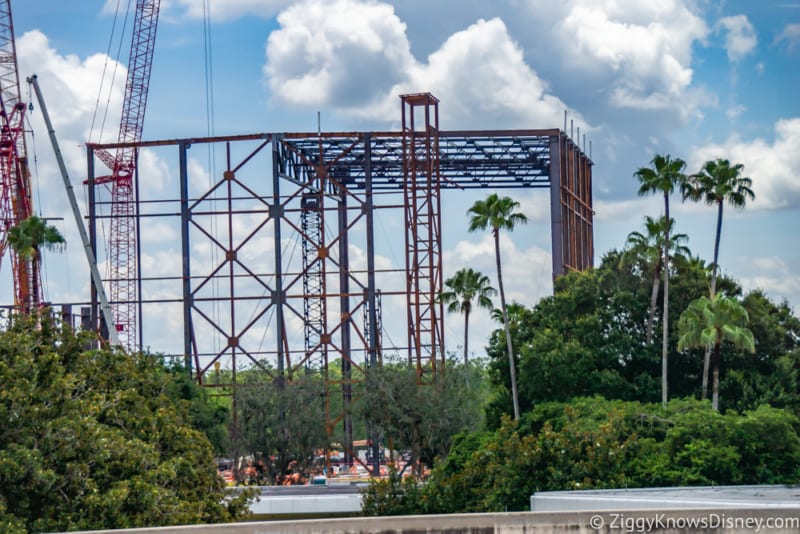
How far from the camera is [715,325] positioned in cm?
5212

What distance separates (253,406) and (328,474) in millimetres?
5691

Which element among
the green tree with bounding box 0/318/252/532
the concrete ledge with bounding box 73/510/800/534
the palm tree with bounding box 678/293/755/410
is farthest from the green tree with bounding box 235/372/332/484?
the concrete ledge with bounding box 73/510/800/534

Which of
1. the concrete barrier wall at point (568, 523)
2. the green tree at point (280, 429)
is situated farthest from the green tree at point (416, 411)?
the concrete barrier wall at point (568, 523)

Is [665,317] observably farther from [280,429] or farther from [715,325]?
[280,429]

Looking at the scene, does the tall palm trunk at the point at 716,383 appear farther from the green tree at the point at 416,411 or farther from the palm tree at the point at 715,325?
the green tree at the point at 416,411

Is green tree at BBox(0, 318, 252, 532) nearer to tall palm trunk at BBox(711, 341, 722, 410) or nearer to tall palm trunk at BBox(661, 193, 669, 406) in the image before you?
tall palm trunk at BBox(711, 341, 722, 410)

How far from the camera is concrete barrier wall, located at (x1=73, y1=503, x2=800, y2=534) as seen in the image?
23.0m

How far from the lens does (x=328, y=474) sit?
250ft

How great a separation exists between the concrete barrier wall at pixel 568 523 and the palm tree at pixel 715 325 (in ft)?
95.4

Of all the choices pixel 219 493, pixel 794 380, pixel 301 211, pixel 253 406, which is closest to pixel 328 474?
pixel 253 406

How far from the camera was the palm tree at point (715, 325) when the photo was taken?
5172cm

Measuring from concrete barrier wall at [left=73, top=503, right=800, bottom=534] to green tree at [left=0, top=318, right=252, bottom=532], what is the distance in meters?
6.63

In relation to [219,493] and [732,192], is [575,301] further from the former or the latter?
[219,493]

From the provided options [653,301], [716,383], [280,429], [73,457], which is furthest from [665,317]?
[73,457]
